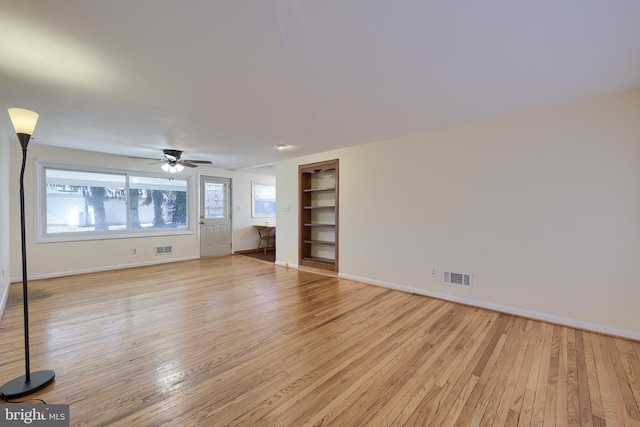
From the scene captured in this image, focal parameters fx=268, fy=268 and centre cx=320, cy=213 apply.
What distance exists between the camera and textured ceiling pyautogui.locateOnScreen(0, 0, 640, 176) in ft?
4.83

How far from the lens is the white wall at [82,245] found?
4559mm

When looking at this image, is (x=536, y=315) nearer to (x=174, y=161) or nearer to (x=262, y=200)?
(x=174, y=161)

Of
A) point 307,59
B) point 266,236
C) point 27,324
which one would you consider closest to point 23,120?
point 27,324

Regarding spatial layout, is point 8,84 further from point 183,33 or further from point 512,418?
point 512,418

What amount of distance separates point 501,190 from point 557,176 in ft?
1.69

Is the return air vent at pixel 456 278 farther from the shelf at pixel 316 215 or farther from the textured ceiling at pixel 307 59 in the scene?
the shelf at pixel 316 215

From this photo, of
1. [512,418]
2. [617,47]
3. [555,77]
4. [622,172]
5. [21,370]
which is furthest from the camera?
[622,172]

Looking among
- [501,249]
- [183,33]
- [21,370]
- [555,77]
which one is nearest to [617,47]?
[555,77]

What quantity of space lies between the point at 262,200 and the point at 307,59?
252 inches

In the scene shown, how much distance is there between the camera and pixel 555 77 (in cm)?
222

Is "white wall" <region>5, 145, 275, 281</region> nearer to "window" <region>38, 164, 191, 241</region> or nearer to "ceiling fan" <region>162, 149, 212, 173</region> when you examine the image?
"window" <region>38, 164, 191, 241</region>

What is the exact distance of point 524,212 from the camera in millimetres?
3053

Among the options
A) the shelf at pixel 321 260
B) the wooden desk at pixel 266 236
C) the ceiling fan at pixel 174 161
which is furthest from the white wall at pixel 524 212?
the wooden desk at pixel 266 236

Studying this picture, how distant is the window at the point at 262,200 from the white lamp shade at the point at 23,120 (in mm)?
5942
